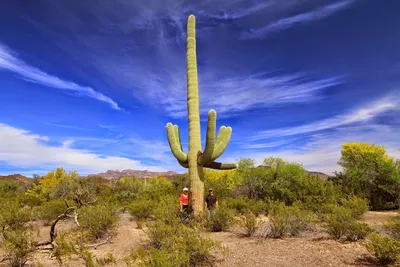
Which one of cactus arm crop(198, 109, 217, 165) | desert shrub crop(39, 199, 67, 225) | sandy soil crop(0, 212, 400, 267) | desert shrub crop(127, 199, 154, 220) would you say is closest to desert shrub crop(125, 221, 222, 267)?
sandy soil crop(0, 212, 400, 267)

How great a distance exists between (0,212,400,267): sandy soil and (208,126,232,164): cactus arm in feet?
9.90

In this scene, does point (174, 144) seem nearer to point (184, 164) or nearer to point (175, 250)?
point (184, 164)

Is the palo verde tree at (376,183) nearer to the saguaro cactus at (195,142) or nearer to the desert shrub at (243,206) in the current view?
the desert shrub at (243,206)

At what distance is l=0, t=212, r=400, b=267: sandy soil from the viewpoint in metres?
6.09

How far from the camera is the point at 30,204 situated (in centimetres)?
1828

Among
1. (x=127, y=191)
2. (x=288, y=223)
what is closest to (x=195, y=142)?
(x=288, y=223)

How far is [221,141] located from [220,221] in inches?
125

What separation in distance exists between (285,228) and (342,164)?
3114cm

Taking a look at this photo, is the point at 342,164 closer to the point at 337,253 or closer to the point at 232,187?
the point at 232,187

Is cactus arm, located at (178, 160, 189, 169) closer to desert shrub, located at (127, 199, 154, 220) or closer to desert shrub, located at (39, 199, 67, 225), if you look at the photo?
desert shrub, located at (127, 199, 154, 220)

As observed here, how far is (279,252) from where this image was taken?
22.4ft

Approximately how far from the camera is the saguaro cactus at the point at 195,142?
10.5m

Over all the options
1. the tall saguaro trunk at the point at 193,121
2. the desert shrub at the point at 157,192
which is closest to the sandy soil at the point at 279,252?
the tall saguaro trunk at the point at 193,121

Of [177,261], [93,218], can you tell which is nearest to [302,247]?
[177,261]
